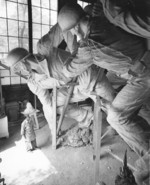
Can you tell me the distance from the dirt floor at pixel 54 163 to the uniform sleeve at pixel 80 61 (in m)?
2.11

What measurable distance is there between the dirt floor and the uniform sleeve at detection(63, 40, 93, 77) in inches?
83.2

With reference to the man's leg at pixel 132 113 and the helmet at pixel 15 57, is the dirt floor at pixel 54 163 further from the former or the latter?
the helmet at pixel 15 57

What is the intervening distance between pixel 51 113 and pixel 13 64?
67.4 inches

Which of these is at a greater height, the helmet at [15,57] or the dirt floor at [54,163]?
the helmet at [15,57]

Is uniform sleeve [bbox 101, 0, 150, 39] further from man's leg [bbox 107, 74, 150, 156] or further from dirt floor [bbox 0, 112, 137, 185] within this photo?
dirt floor [bbox 0, 112, 137, 185]

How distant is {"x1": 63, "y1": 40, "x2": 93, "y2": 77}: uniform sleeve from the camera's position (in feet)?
8.15

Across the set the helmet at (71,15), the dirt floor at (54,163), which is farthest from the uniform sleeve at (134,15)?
the dirt floor at (54,163)

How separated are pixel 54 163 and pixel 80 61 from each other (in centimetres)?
254

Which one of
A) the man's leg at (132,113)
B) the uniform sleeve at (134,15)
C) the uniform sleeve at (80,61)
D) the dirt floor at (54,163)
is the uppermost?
the uniform sleeve at (134,15)

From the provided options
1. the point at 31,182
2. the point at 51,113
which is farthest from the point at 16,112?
the point at 31,182

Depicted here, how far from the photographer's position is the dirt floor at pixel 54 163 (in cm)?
365

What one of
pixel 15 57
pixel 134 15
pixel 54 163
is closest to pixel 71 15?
pixel 134 15

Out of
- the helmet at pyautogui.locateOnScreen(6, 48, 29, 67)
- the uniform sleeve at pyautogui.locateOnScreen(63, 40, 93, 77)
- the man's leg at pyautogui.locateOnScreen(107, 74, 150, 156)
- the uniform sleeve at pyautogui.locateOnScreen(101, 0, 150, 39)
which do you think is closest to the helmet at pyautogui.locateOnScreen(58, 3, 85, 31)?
the uniform sleeve at pyautogui.locateOnScreen(63, 40, 93, 77)

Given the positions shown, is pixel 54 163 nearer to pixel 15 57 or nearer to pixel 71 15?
pixel 15 57
